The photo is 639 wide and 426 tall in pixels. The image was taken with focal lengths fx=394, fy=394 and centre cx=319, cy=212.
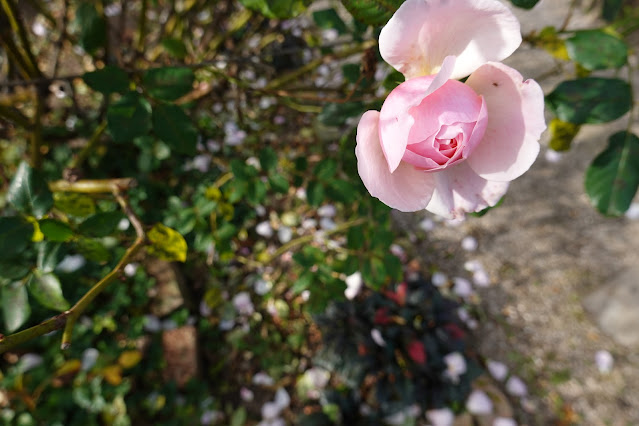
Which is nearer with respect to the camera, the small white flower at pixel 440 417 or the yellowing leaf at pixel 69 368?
the yellowing leaf at pixel 69 368

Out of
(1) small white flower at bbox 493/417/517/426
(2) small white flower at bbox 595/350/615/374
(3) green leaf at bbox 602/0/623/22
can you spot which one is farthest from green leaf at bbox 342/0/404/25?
(2) small white flower at bbox 595/350/615/374

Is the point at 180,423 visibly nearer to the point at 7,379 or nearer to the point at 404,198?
the point at 7,379

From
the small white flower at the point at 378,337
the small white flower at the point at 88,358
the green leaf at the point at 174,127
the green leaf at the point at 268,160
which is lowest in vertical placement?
the small white flower at the point at 378,337

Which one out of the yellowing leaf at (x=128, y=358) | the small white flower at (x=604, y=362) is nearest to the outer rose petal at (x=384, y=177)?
the yellowing leaf at (x=128, y=358)

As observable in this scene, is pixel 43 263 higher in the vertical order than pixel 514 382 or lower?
higher

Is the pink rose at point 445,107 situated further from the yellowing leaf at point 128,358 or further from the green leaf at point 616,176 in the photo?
the yellowing leaf at point 128,358

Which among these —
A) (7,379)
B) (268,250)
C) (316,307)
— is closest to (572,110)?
(316,307)
